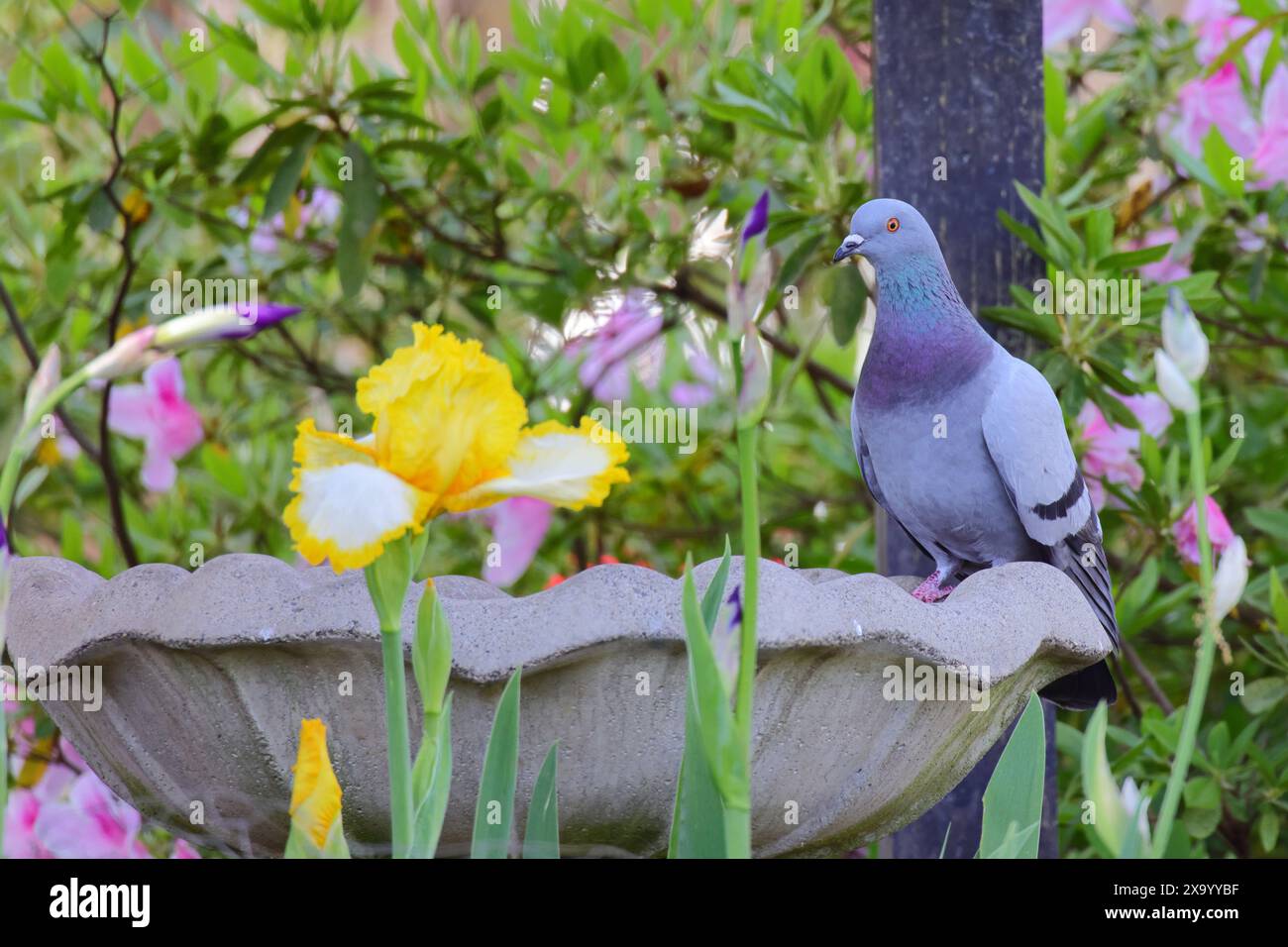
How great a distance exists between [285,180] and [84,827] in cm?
84

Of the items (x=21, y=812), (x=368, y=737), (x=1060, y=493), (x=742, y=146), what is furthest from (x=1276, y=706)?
(x=21, y=812)

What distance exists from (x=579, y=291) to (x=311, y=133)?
1.50 ft

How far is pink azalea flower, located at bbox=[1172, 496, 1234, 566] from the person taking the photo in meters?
1.55

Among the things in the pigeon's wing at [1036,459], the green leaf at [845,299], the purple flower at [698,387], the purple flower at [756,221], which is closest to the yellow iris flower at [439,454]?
the purple flower at [756,221]

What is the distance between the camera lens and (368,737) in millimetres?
1052

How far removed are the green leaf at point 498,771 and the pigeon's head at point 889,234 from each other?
0.68 meters

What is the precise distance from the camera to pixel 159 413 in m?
2.01

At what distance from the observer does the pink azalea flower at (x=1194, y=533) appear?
1.55m

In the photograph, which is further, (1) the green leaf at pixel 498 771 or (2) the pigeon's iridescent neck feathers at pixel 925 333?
(2) the pigeon's iridescent neck feathers at pixel 925 333

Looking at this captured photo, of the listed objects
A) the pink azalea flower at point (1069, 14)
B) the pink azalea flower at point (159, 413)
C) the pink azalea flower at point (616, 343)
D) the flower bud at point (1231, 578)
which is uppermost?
the pink azalea flower at point (1069, 14)

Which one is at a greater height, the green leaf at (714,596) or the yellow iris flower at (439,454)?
the yellow iris flower at (439,454)

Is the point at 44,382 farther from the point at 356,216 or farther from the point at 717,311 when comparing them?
the point at 717,311

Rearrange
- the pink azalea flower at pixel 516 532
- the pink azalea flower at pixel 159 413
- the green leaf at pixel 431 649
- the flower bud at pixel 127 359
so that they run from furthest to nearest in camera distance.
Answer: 1. the pink azalea flower at pixel 159 413
2. the pink azalea flower at pixel 516 532
3. the green leaf at pixel 431 649
4. the flower bud at pixel 127 359

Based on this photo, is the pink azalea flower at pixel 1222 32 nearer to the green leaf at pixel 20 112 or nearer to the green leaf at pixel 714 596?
the green leaf at pixel 714 596
